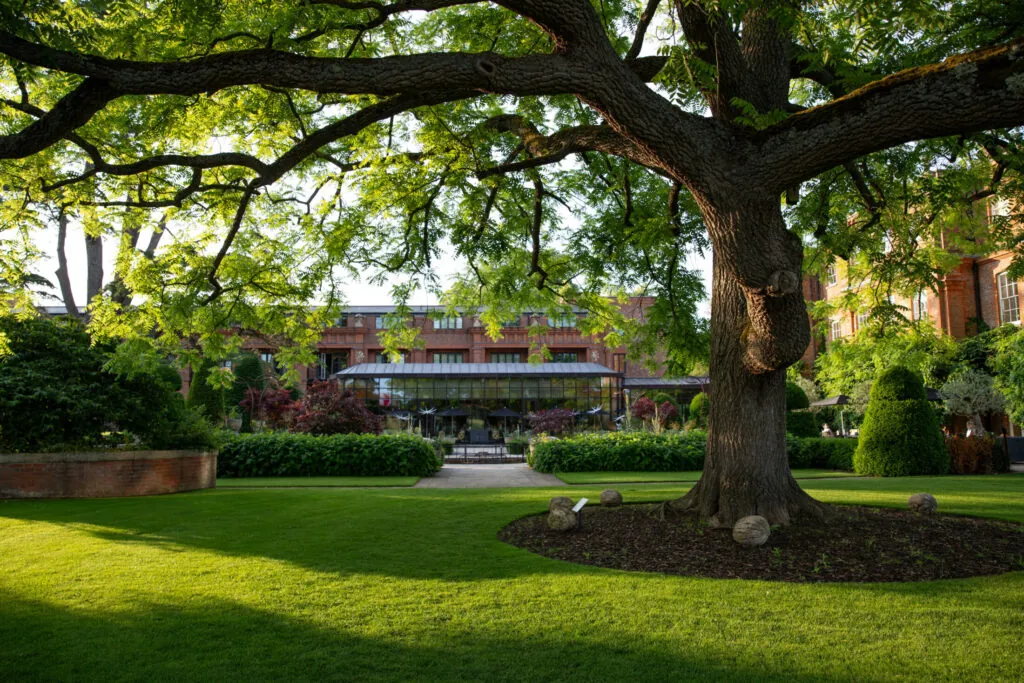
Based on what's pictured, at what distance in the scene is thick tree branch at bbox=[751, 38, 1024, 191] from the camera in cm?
447

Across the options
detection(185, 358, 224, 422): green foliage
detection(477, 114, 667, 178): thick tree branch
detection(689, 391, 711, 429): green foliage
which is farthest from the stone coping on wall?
detection(689, 391, 711, 429): green foliage

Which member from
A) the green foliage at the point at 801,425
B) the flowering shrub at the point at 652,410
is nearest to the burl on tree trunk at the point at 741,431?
the green foliage at the point at 801,425

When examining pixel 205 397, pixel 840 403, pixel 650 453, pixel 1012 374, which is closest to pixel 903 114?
pixel 650 453

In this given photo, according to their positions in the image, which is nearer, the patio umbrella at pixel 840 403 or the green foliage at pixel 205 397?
the green foliage at pixel 205 397

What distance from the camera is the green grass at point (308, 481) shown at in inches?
614

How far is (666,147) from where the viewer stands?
583 centimetres

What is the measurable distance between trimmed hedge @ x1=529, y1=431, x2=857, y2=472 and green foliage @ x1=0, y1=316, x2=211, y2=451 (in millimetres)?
9925

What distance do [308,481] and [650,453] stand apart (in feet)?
29.6

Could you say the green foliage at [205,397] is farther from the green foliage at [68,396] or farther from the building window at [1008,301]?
the building window at [1008,301]

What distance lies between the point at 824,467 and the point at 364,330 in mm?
35021

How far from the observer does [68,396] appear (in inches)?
496

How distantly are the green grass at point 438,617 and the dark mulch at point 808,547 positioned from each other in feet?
1.28

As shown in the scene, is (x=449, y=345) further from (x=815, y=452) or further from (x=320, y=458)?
(x=815, y=452)

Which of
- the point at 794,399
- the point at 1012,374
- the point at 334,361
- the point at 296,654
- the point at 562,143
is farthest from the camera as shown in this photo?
the point at 334,361
